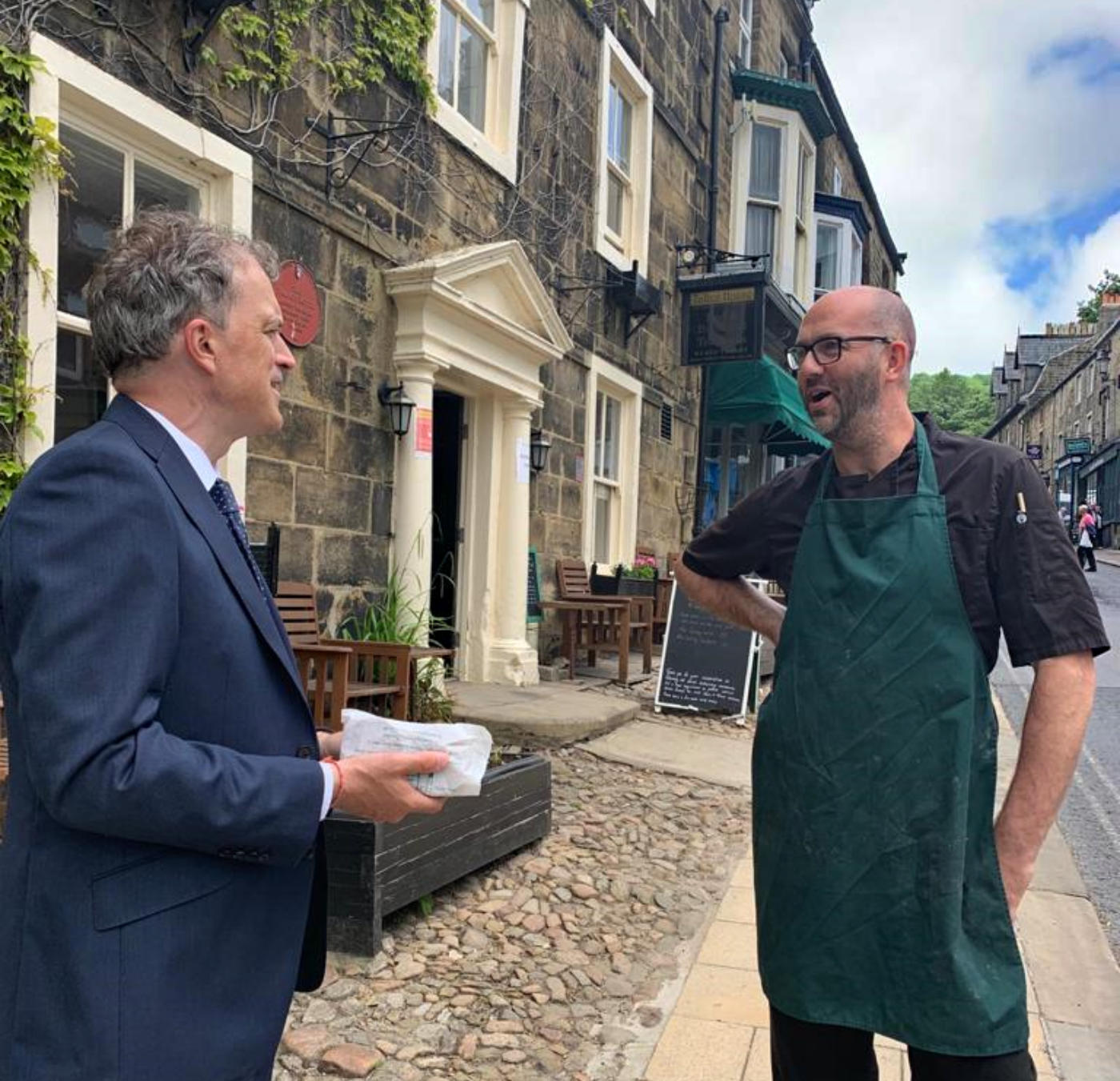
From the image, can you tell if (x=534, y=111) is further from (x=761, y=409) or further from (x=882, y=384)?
(x=882, y=384)

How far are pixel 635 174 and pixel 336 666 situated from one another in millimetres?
7228

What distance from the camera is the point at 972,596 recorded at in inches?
68.9

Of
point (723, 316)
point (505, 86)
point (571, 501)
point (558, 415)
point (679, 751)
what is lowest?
point (679, 751)

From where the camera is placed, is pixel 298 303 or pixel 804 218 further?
pixel 804 218

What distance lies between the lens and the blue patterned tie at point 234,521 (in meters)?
1.49

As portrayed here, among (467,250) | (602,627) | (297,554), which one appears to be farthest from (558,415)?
(297,554)

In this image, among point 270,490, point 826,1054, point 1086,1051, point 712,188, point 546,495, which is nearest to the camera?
point 826,1054

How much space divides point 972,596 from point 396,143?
18.4ft

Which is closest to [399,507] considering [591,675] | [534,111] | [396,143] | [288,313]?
[288,313]

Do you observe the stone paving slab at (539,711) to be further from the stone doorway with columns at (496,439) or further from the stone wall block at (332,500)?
the stone wall block at (332,500)

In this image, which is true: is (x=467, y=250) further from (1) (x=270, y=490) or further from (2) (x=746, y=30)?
(2) (x=746, y=30)

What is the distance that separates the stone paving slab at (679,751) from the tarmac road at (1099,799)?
1.71 meters

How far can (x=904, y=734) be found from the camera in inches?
68.4

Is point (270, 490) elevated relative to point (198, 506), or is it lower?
elevated
